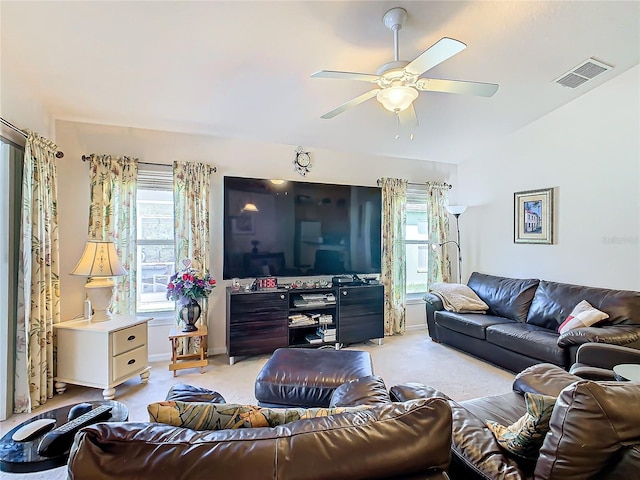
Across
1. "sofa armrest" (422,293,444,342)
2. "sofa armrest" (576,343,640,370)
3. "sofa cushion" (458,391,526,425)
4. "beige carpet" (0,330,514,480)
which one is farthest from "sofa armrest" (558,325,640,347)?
"sofa armrest" (422,293,444,342)

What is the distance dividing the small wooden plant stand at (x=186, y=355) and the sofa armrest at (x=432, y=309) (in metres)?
2.88

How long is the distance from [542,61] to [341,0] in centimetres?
204

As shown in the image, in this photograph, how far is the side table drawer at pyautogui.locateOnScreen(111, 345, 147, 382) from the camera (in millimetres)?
2834

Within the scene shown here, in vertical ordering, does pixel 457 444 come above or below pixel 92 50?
below

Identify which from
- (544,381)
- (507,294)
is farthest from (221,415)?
(507,294)

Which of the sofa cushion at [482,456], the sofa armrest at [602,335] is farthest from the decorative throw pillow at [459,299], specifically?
the sofa cushion at [482,456]

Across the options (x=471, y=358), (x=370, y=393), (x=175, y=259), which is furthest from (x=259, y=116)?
(x=471, y=358)

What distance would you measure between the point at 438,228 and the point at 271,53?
3554mm

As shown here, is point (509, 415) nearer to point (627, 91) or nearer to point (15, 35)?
point (627, 91)

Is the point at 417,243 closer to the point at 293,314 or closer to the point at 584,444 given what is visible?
the point at 293,314

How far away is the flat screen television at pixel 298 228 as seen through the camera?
3.82 meters

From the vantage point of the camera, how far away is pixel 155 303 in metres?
3.79

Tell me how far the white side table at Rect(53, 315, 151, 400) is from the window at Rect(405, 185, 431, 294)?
376 centimetres

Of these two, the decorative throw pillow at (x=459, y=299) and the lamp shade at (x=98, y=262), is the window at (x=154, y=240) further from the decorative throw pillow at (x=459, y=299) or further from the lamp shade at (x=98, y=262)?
the decorative throw pillow at (x=459, y=299)
